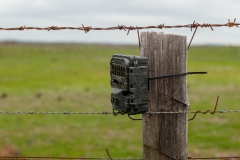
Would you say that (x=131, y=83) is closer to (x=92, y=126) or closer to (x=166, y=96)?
(x=166, y=96)

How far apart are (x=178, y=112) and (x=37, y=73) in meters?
35.1

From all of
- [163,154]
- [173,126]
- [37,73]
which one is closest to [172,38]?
[173,126]

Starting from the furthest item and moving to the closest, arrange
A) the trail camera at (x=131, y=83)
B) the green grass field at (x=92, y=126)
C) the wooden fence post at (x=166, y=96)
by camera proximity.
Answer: the green grass field at (x=92, y=126), the wooden fence post at (x=166, y=96), the trail camera at (x=131, y=83)

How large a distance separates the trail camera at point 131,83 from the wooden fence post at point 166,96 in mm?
172

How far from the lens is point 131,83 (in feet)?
11.7

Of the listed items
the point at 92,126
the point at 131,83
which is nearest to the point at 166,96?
the point at 131,83

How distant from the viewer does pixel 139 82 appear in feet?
11.9

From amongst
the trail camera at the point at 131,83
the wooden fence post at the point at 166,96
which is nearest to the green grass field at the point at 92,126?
the wooden fence post at the point at 166,96

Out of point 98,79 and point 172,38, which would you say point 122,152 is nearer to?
point 172,38

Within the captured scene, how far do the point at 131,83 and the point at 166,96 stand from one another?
43cm

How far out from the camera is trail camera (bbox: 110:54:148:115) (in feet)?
11.7

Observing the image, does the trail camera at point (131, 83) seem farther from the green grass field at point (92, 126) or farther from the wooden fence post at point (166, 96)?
the green grass field at point (92, 126)

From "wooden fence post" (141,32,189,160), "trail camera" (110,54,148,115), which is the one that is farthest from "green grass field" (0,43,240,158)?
"trail camera" (110,54,148,115)

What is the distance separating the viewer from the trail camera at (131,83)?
11.7 feet
